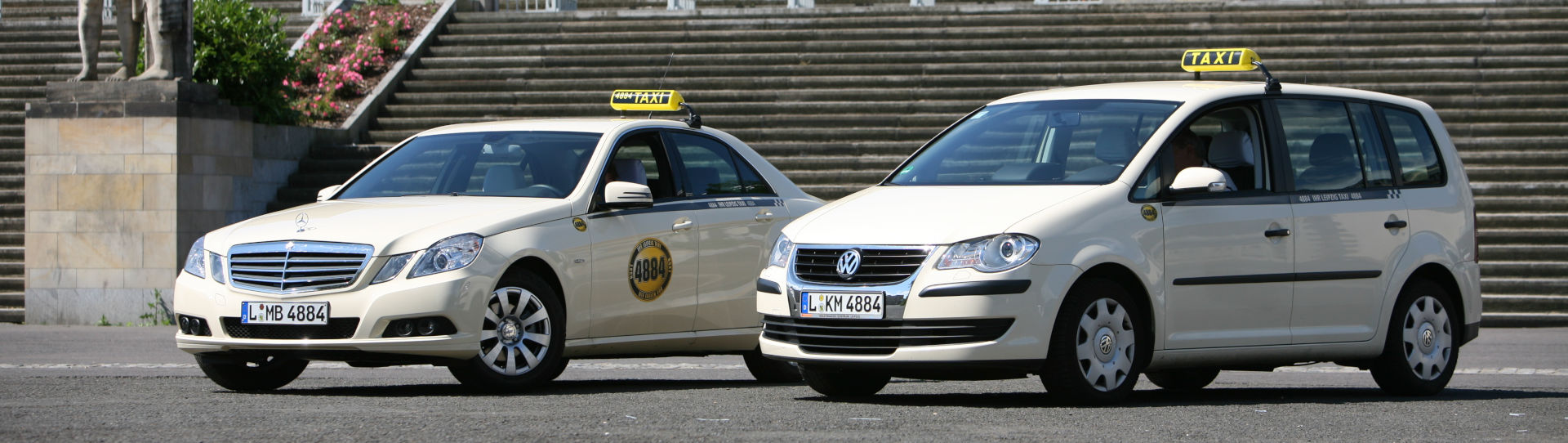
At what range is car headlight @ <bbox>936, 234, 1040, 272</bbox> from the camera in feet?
26.7

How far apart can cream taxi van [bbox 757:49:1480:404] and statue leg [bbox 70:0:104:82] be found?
12.3 meters

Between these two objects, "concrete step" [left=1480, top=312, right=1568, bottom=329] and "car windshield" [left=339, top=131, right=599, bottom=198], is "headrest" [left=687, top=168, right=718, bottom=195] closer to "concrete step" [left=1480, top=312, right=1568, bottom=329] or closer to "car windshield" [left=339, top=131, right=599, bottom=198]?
"car windshield" [left=339, top=131, right=599, bottom=198]

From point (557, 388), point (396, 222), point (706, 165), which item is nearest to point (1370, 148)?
point (706, 165)

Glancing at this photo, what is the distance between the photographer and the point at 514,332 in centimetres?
941

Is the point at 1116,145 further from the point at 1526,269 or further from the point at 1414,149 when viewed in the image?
the point at 1526,269

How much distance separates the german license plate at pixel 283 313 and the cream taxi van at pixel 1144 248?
2039 mm

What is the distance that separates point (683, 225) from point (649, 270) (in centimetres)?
31

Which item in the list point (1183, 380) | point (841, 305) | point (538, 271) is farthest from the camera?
point (1183, 380)

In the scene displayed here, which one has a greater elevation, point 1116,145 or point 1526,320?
point 1116,145

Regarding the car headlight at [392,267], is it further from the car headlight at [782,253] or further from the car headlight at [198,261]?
the car headlight at [782,253]

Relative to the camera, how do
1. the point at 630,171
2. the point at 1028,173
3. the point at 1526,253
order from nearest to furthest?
the point at 1028,173, the point at 630,171, the point at 1526,253

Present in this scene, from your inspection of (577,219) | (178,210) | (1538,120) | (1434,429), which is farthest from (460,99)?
(1434,429)

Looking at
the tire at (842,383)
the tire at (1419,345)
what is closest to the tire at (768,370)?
the tire at (842,383)

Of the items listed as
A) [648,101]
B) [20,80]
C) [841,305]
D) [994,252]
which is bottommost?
[841,305]
